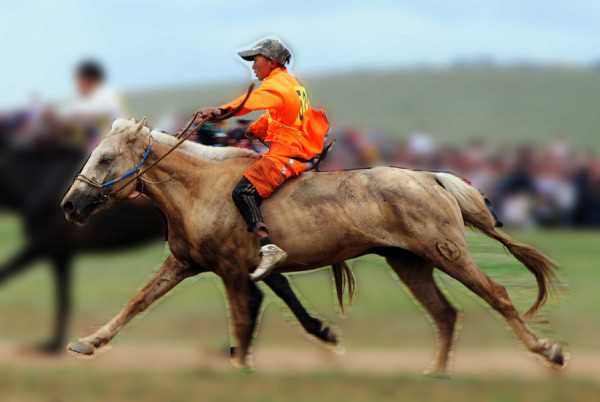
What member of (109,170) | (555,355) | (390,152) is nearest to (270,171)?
(109,170)

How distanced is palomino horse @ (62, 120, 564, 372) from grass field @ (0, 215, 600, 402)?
1624 centimetres

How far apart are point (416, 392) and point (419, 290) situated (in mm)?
25234

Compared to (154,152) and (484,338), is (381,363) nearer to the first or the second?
(484,338)

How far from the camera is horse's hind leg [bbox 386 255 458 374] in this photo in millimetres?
5969

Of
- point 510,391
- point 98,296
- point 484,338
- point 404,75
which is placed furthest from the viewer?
point 404,75

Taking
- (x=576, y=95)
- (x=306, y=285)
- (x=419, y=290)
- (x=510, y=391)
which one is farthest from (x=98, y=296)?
(x=576, y=95)

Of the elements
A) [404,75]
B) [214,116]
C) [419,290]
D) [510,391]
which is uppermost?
[214,116]

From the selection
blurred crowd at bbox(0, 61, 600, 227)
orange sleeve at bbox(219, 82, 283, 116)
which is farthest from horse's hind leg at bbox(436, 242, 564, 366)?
orange sleeve at bbox(219, 82, 283, 116)

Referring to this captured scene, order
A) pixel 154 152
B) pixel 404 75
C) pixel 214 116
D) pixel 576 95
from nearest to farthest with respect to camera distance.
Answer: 1. pixel 214 116
2. pixel 154 152
3. pixel 576 95
4. pixel 404 75

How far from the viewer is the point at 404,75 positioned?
109 m

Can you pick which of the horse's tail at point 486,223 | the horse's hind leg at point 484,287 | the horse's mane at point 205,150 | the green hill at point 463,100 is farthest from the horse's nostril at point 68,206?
the green hill at point 463,100

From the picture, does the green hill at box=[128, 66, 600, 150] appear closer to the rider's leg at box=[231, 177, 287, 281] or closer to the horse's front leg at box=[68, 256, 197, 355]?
the horse's front leg at box=[68, 256, 197, 355]

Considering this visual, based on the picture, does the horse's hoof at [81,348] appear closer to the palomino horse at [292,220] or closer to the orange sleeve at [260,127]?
the palomino horse at [292,220]

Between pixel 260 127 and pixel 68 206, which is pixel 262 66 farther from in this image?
pixel 68 206
